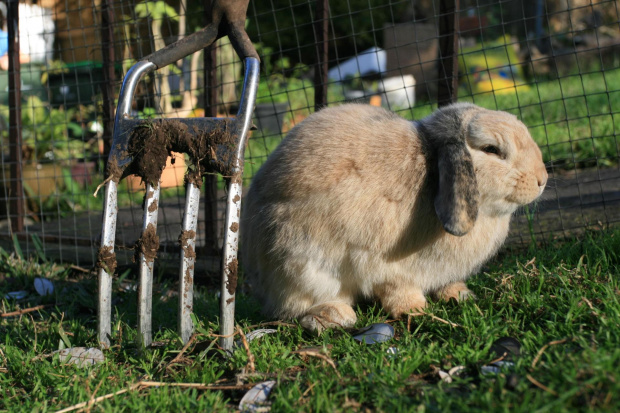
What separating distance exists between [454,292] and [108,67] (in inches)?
119

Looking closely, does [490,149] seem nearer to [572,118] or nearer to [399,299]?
[399,299]

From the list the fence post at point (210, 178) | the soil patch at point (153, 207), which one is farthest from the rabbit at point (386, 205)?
the fence post at point (210, 178)

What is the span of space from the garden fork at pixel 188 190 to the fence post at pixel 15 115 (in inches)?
108

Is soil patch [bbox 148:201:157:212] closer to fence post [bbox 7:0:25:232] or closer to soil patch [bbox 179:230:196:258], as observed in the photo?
soil patch [bbox 179:230:196:258]

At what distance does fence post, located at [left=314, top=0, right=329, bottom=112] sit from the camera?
403 cm

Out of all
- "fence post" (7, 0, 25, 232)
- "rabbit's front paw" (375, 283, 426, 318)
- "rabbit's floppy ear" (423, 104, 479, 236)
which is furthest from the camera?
"fence post" (7, 0, 25, 232)

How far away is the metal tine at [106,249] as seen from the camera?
2621 mm

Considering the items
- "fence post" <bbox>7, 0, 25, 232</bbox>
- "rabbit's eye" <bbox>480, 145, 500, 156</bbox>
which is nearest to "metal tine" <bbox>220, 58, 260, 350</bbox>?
"rabbit's eye" <bbox>480, 145, 500, 156</bbox>

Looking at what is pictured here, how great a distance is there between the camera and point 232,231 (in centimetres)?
246

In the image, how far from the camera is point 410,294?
2.84 metres

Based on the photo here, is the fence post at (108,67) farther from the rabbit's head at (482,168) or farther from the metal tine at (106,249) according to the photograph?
the rabbit's head at (482,168)

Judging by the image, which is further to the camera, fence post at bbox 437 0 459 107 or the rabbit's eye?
fence post at bbox 437 0 459 107

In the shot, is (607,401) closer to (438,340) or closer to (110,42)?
(438,340)

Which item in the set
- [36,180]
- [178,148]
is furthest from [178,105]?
[178,148]
